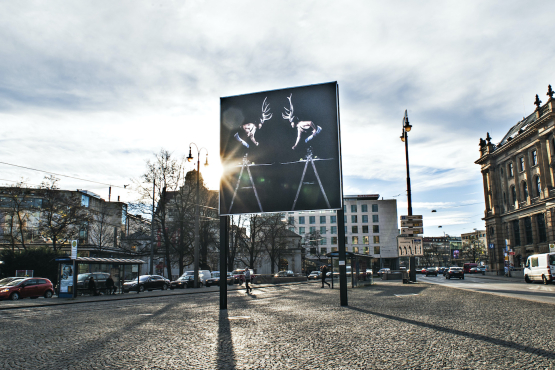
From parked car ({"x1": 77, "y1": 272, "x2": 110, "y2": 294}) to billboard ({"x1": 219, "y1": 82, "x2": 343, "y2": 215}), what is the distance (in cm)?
1749

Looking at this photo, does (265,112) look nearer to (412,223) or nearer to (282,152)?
(282,152)

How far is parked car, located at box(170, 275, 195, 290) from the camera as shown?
38.4 m

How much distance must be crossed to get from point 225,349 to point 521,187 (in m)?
67.7

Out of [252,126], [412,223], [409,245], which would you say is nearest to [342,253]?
[252,126]

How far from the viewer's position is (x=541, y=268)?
3262cm

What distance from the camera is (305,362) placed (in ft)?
20.0

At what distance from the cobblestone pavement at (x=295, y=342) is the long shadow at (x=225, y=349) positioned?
2cm

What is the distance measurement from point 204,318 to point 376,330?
17.4ft

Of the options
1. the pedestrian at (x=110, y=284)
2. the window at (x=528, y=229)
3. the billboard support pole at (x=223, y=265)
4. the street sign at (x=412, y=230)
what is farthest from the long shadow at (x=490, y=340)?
the window at (x=528, y=229)

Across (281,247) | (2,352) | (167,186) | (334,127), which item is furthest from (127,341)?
(281,247)

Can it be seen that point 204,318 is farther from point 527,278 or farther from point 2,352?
point 527,278

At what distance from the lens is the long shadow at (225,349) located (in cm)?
606

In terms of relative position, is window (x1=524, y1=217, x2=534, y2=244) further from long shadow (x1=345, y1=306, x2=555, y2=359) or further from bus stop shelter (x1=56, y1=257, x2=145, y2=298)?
long shadow (x1=345, y1=306, x2=555, y2=359)

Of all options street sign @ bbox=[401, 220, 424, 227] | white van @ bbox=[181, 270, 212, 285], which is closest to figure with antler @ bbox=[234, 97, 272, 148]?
street sign @ bbox=[401, 220, 424, 227]
